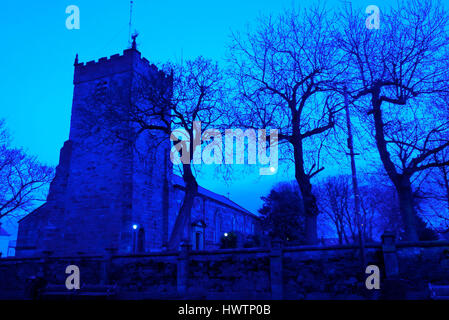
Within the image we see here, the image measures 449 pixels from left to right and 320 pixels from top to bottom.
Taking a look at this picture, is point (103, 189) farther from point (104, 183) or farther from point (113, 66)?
point (113, 66)

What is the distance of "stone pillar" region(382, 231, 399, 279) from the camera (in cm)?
1398

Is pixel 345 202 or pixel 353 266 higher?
pixel 345 202

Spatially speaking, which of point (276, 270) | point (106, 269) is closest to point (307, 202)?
point (276, 270)

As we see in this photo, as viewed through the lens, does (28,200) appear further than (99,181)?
Yes

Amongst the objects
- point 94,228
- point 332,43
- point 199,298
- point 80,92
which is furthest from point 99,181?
point 332,43

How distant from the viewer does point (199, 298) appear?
1622 cm

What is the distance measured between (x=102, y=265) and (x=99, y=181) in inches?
411

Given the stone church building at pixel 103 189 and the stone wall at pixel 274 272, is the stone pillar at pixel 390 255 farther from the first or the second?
the stone church building at pixel 103 189

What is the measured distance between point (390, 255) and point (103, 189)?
20.4 metres

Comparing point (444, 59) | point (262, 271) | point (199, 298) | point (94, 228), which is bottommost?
point (199, 298)

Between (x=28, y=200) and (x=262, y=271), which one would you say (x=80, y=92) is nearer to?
(x=28, y=200)

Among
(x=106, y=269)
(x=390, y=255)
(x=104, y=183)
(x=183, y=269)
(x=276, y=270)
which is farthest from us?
(x=104, y=183)

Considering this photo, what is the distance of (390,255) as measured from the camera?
1418cm

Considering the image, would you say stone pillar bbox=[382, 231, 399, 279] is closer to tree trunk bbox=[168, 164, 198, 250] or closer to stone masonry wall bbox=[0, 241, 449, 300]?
stone masonry wall bbox=[0, 241, 449, 300]
